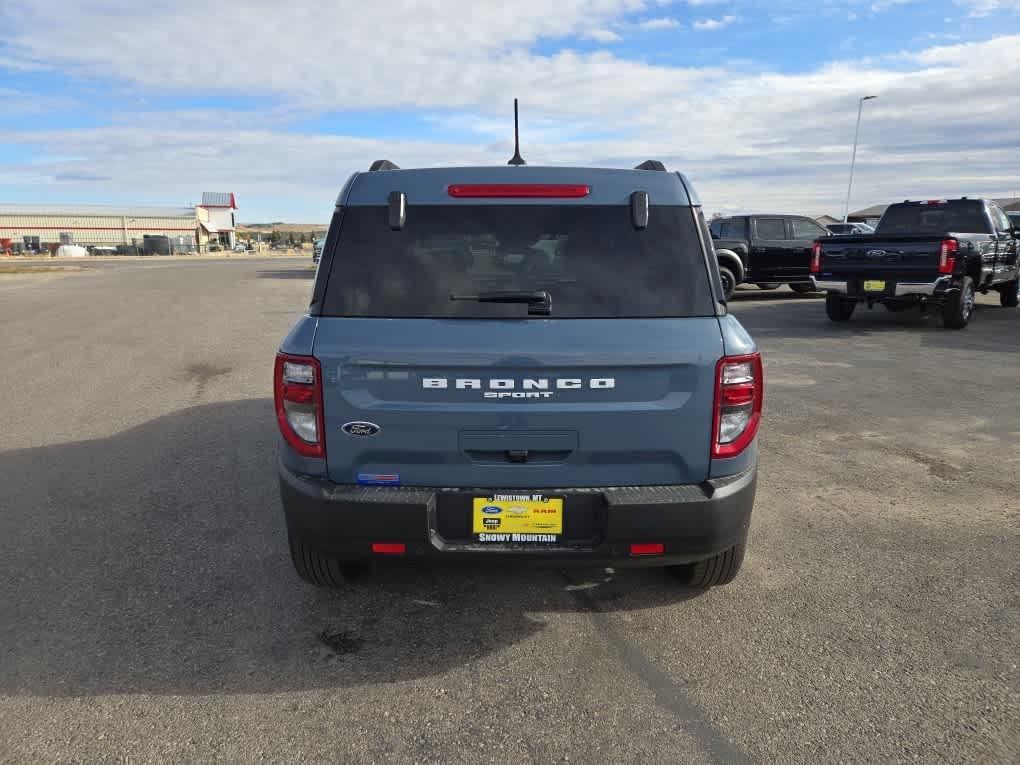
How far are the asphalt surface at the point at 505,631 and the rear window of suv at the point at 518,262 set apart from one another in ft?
3.86

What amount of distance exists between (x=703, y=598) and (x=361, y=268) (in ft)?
7.26

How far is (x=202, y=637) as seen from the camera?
11.3 feet

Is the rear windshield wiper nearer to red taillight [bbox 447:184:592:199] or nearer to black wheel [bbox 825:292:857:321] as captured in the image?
red taillight [bbox 447:184:592:199]

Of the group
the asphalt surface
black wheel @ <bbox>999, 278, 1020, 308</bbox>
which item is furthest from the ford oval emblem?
black wheel @ <bbox>999, 278, 1020, 308</bbox>

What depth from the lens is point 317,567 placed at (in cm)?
363

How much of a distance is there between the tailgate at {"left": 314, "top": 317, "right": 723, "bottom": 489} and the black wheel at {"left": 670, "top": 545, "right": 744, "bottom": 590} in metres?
0.74

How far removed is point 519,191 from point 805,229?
16810 mm

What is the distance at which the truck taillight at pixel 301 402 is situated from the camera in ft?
10.2

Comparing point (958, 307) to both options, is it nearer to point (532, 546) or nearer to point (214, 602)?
point (532, 546)

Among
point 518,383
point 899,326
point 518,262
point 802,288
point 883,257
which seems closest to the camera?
point 518,383

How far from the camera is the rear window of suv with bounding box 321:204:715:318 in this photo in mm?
3162

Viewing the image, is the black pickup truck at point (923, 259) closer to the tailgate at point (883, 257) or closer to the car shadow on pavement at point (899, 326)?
the tailgate at point (883, 257)

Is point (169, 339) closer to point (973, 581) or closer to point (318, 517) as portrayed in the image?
point (318, 517)

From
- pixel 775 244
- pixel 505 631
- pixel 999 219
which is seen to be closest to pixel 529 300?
pixel 505 631
